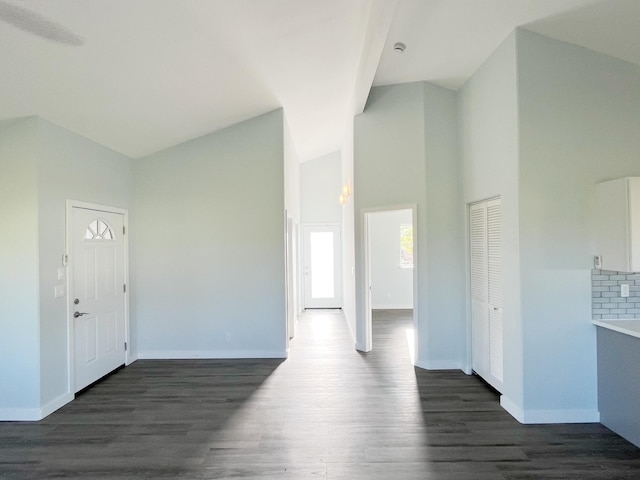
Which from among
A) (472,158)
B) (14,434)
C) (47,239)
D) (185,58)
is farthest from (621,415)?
(47,239)

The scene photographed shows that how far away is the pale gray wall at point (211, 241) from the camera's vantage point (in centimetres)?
457

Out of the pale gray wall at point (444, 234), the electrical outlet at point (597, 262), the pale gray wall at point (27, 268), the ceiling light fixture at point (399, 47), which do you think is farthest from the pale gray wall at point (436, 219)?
the pale gray wall at point (27, 268)

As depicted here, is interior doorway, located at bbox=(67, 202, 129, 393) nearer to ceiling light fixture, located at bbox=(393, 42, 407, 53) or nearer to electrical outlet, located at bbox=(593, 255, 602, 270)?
ceiling light fixture, located at bbox=(393, 42, 407, 53)

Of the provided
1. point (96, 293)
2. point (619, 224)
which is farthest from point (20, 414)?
point (619, 224)

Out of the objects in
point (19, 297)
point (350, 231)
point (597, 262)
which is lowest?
point (19, 297)

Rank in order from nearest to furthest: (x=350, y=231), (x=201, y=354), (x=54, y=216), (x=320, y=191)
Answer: (x=54, y=216), (x=201, y=354), (x=350, y=231), (x=320, y=191)

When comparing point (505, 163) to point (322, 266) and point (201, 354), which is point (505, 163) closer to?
point (201, 354)

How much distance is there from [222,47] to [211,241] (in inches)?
96.9

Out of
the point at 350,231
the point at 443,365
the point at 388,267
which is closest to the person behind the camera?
the point at 443,365

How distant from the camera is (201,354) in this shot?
15.1ft

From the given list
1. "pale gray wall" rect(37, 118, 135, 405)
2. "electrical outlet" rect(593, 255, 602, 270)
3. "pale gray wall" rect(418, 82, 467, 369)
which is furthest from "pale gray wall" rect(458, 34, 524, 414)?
"pale gray wall" rect(37, 118, 135, 405)

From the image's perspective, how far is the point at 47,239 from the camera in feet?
10.3

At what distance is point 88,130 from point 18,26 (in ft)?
4.98

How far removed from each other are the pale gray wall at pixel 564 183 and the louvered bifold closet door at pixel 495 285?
1.39ft
